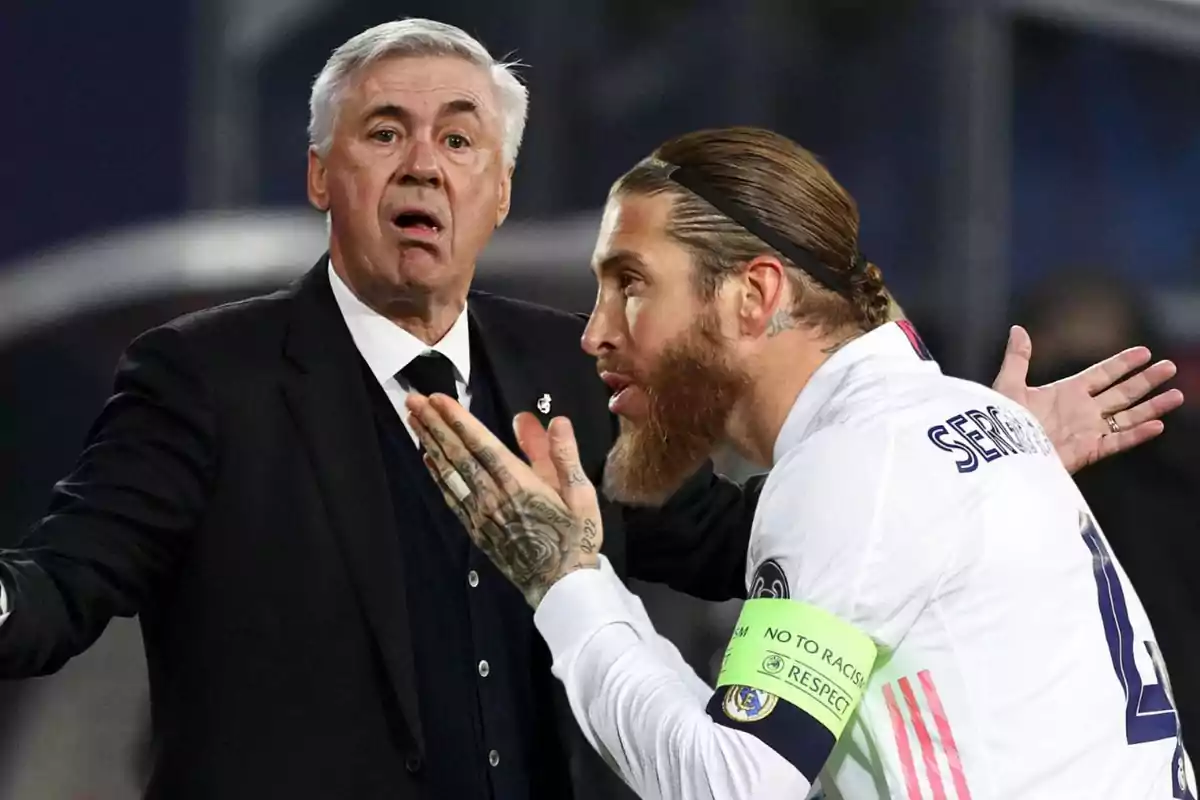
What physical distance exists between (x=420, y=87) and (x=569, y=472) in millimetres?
628

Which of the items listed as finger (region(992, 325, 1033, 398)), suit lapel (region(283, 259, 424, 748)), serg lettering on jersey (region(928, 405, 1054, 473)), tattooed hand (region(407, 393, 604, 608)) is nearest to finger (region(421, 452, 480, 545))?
tattooed hand (region(407, 393, 604, 608))

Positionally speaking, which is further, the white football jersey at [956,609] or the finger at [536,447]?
the finger at [536,447]

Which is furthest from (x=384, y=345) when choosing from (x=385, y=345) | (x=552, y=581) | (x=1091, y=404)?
(x=1091, y=404)

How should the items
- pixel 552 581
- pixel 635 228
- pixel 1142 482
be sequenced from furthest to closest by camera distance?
pixel 1142 482
pixel 635 228
pixel 552 581

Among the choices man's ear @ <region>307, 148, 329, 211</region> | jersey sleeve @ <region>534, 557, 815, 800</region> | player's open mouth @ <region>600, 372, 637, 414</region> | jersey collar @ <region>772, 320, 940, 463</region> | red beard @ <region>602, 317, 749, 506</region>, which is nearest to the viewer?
jersey sleeve @ <region>534, 557, 815, 800</region>

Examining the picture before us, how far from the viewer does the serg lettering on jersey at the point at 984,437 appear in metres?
1.32

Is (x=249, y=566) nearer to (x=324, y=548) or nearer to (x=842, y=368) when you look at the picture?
(x=324, y=548)

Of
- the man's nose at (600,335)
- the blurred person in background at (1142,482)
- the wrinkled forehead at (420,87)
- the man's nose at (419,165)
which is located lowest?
the blurred person in background at (1142,482)

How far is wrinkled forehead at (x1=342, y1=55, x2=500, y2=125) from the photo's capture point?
1.89 meters

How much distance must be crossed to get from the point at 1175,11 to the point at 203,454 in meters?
2.02

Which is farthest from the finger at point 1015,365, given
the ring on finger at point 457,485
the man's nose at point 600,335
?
the ring on finger at point 457,485

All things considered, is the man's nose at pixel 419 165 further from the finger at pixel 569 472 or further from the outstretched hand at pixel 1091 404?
the outstretched hand at pixel 1091 404

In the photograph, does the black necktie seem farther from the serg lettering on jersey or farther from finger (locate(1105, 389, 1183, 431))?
finger (locate(1105, 389, 1183, 431))

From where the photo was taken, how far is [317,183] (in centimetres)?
196
